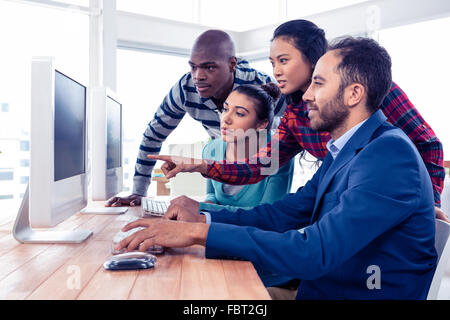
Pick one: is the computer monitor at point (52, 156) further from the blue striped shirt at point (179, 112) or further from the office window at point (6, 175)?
the office window at point (6, 175)

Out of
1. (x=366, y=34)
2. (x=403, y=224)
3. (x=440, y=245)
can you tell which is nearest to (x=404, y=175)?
(x=403, y=224)

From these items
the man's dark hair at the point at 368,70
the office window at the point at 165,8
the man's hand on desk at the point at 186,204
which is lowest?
the man's hand on desk at the point at 186,204

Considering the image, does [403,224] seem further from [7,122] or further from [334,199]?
[7,122]

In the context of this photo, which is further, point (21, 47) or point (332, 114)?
point (21, 47)

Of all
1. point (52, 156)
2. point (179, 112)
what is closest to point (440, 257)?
point (52, 156)

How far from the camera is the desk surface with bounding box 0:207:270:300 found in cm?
72

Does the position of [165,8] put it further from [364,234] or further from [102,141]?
[364,234]

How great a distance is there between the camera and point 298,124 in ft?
5.61

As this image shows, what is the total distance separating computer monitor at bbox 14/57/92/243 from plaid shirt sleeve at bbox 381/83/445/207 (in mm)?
1079

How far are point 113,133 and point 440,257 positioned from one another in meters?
1.38

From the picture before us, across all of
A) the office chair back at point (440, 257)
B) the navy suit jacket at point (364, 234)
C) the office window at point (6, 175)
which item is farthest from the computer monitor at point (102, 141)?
the office window at point (6, 175)

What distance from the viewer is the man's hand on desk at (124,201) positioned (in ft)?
6.07

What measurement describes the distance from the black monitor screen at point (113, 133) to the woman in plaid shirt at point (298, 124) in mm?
332
